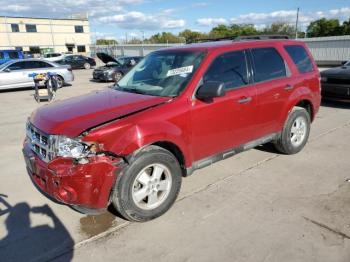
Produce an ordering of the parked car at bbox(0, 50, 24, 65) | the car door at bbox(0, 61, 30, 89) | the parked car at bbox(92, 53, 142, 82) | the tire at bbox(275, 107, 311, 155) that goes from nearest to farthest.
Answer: the tire at bbox(275, 107, 311, 155)
the car door at bbox(0, 61, 30, 89)
the parked car at bbox(92, 53, 142, 82)
the parked car at bbox(0, 50, 24, 65)

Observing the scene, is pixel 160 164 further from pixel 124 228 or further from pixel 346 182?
pixel 346 182

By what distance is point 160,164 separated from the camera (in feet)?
11.8

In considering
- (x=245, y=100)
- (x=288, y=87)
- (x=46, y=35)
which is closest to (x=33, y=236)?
(x=245, y=100)

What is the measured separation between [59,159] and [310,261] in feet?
8.14

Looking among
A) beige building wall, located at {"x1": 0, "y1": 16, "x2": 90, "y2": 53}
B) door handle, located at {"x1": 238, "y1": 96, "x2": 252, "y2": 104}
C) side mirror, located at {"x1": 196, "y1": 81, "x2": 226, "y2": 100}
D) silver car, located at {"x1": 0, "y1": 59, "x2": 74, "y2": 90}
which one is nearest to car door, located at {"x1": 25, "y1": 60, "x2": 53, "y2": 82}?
silver car, located at {"x1": 0, "y1": 59, "x2": 74, "y2": 90}

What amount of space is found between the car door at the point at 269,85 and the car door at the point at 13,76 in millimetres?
13211

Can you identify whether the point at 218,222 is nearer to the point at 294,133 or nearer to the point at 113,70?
the point at 294,133

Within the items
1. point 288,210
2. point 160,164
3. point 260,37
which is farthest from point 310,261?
point 260,37

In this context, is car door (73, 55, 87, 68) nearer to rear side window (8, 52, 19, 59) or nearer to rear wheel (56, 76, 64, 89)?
rear side window (8, 52, 19, 59)

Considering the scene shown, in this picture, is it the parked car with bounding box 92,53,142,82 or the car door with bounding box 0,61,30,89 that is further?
the parked car with bounding box 92,53,142,82

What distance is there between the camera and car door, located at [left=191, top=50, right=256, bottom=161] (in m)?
3.98

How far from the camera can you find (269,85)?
15.6ft

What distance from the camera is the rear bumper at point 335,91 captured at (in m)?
8.91

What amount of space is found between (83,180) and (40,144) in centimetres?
79
